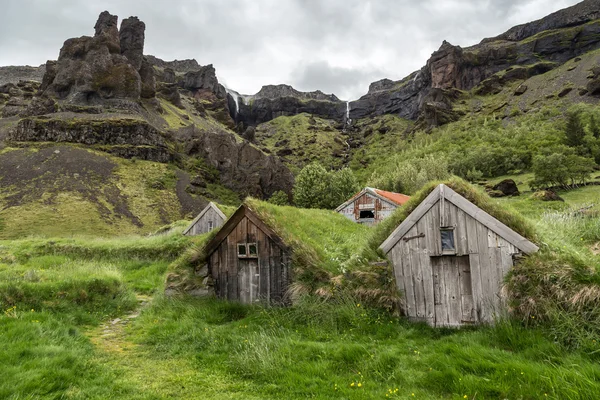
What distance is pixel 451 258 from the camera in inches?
349

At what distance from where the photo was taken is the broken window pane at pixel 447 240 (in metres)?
8.85

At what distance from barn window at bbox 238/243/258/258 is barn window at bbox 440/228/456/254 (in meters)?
6.24

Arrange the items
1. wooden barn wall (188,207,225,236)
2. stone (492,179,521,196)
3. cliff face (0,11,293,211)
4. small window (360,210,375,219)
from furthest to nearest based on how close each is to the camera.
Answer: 1. cliff face (0,11,293,211)
2. stone (492,179,521,196)
3. small window (360,210,375,219)
4. wooden barn wall (188,207,225,236)

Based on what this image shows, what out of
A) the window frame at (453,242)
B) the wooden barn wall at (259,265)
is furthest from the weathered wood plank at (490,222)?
the wooden barn wall at (259,265)

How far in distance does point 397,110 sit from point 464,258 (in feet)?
652

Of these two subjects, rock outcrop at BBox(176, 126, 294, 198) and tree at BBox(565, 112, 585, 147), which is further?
rock outcrop at BBox(176, 126, 294, 198)

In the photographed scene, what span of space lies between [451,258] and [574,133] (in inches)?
2739

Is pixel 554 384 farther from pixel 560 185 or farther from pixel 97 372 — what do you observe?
pixel 560 185

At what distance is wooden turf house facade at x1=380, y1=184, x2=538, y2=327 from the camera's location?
8.15 metres

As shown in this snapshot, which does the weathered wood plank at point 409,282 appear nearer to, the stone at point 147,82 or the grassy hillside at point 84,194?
the grassy hillside at point 84,194

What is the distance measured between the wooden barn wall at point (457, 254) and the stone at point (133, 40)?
129 metres

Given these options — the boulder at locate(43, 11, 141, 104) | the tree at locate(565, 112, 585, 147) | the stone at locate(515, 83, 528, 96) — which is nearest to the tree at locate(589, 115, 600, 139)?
the tree at locate(565, 112, 585, 147)

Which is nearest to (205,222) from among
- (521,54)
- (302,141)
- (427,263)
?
(427,263)

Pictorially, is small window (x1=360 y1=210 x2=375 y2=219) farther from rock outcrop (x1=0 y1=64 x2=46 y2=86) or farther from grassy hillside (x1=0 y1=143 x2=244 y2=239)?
rock outcrop (x1=0 y1=64 x2=46 y2=86)
